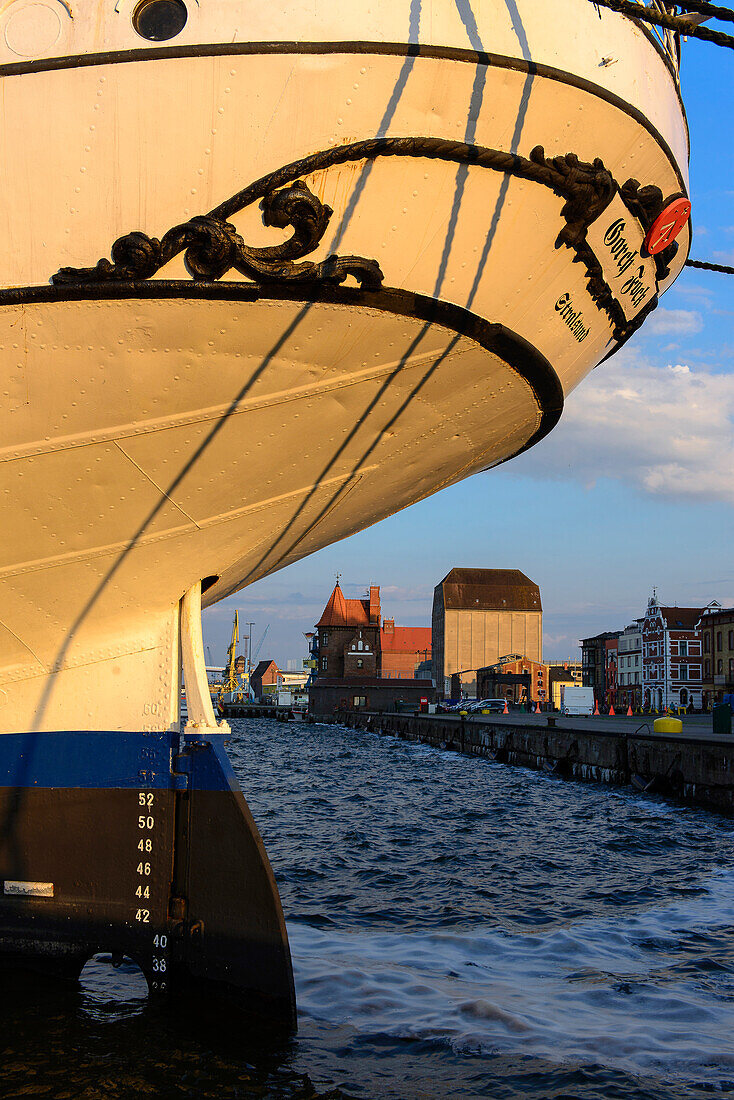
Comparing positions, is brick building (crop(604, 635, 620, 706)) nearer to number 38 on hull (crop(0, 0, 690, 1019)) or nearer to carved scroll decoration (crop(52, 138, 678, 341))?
number 38 on hull (crop(0, 0, 690, 1019))

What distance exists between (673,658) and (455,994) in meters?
70.3

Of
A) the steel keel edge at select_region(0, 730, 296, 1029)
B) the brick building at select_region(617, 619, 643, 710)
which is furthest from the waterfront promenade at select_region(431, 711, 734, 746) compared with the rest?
the brick building at select_region(617, 619, 643, 710)

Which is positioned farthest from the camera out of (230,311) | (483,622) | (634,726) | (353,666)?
(483,622)

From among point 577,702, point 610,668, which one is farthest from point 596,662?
point 577,702

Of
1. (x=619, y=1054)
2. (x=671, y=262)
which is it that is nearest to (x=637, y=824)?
(x=619, y=1054)

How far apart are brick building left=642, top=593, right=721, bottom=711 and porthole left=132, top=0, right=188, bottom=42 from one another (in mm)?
69113

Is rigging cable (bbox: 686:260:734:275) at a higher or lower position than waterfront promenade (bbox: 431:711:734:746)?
higher

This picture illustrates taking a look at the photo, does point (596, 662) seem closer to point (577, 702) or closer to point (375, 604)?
point (375, 604)

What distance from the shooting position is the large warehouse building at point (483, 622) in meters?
91.9

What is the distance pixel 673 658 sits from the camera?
71000 mm

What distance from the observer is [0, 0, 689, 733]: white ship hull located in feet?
12.1

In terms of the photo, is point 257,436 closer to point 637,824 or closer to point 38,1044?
point 38,1044

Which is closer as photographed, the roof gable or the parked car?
the parked car

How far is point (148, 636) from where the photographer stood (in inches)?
209
